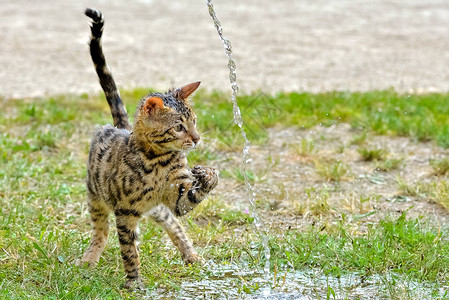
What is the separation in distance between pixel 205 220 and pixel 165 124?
4.90 feet

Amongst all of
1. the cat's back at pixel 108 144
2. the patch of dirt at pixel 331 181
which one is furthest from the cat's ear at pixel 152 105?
the patch of dirt at pixel 331 181

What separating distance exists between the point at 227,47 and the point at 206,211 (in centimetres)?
130

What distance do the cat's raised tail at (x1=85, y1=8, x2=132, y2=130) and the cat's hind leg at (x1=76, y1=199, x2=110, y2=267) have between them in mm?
626

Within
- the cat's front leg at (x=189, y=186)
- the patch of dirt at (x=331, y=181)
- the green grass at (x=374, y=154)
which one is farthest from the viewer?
the green grass at (x=374, y=154)

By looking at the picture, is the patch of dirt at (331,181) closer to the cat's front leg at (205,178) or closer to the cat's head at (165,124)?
the cat's front leg at (205,178)

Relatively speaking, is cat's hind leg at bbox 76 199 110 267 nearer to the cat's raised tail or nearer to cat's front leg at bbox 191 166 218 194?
the cat's raised tail

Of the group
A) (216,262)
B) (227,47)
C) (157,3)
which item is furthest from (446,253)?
(157,3)

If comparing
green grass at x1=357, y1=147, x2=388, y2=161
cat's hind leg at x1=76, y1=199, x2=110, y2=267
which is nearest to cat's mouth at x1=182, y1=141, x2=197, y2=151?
cat's hind leg at x1=76, y1=199, x2=110, y2=267

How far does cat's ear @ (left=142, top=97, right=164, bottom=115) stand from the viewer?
13.2ft

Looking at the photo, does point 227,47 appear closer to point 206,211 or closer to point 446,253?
point 206,211

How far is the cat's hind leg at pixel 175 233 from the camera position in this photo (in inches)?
179

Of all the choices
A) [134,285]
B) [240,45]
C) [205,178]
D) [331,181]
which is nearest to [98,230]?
[134,285]

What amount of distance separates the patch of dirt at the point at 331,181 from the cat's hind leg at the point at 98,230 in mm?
1254

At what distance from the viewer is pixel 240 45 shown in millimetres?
11500
